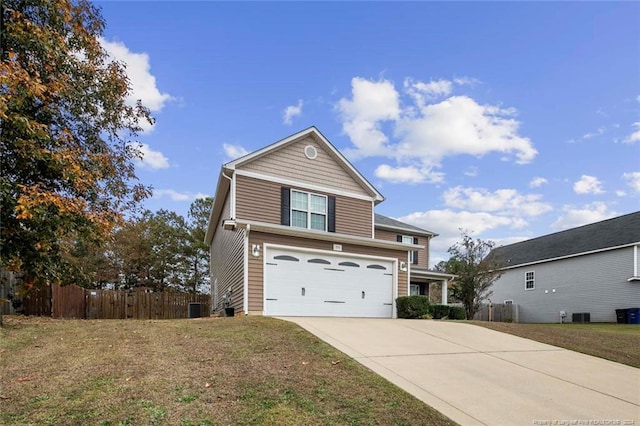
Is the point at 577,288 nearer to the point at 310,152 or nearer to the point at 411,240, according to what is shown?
the point at 411,240

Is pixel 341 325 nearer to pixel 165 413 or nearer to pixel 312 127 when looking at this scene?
pixel 165 413

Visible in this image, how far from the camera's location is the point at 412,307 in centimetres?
1445

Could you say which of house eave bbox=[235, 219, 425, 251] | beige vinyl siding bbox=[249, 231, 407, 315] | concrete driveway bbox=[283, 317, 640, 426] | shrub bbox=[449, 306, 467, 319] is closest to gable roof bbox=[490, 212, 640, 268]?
shrub bbox=[449, 306, 467, 319]

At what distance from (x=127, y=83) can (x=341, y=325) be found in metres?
8.76

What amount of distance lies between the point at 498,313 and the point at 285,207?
18.6m

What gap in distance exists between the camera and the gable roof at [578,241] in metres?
22.9

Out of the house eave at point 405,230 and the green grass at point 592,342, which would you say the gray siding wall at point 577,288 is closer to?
the house eave at point 405,230

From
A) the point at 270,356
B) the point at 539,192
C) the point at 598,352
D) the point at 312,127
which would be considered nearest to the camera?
the point at 270,356

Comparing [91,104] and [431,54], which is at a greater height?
[431,54]

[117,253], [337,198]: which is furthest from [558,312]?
[117,253]

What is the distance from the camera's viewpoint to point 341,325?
10.2 m

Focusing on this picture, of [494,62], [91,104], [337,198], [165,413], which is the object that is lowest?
[165,413]

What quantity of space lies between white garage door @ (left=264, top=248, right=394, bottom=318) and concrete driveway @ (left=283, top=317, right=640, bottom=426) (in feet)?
9.72

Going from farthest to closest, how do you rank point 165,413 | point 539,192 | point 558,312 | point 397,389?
point 558,312 → point 539,192 → point 397,389 → point 165,413
